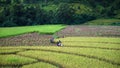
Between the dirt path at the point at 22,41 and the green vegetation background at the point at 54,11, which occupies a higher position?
the green vegetation background at the point at 54,11

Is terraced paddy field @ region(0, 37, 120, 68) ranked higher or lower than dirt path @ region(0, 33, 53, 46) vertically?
higher

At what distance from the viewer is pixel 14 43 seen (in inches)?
422

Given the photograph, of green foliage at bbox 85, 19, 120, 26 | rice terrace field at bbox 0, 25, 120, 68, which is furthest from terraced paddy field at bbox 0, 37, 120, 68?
green foliage at bbox 85, 19, 120, 26

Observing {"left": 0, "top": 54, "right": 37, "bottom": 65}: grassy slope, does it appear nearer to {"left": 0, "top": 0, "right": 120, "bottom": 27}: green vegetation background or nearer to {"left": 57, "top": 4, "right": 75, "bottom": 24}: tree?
{"left": 0, "top": 0, "right": 120, "bottom": 27}: green vegetation background

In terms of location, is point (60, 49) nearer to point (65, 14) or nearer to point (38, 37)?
point (38, 37)

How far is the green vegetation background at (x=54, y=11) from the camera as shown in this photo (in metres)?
14.2

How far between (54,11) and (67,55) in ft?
28.9

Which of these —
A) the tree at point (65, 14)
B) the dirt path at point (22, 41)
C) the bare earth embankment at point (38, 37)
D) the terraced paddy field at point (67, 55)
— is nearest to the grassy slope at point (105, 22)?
the bare earth embankment at point (38, 37)

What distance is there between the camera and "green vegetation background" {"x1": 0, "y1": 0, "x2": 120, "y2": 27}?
1416 cm

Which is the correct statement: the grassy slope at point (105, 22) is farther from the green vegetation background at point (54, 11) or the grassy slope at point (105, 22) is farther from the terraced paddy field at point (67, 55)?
the terraced paddy field at point (67, 55)

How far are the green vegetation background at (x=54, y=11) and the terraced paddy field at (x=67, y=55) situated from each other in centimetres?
388

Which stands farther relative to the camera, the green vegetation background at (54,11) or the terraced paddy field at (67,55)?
the green vegetation background at (54,11)

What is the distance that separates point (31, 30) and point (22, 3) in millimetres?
2832

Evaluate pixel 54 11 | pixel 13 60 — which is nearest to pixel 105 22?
pixel 54 11
